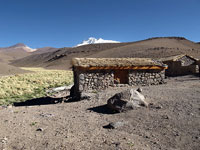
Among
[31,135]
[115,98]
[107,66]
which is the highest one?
[107,66]

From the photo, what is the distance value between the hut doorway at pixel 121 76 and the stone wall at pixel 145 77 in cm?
38

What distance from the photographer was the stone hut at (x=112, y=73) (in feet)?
39.3

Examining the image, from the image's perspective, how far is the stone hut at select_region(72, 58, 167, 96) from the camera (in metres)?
12.0

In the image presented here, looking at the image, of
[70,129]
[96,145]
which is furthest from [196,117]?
[70,129]

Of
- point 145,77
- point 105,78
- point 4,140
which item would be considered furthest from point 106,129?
point 145,77

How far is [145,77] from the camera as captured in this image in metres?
13.8

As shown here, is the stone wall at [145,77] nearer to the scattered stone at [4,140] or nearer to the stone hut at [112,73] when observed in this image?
the stone hut at [112,73]

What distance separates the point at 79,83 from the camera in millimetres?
11852

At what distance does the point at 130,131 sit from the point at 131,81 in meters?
8.23

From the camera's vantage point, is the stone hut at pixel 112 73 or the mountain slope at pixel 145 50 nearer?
the stone hut at pixel 112 73

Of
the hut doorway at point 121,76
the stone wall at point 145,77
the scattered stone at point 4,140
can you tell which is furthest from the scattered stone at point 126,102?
the stone wall at point 145,77

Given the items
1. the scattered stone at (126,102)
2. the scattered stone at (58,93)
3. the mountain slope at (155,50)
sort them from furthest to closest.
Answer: the mountain slope at (155,50), the scattered stone at (58,93), the scattered stone at (126,102)

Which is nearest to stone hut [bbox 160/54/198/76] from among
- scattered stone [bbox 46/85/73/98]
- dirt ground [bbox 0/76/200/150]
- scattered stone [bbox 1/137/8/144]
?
scattered stone [bbox 46/85/73/98]

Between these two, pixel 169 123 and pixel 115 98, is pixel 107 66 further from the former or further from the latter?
pixel 169 123
